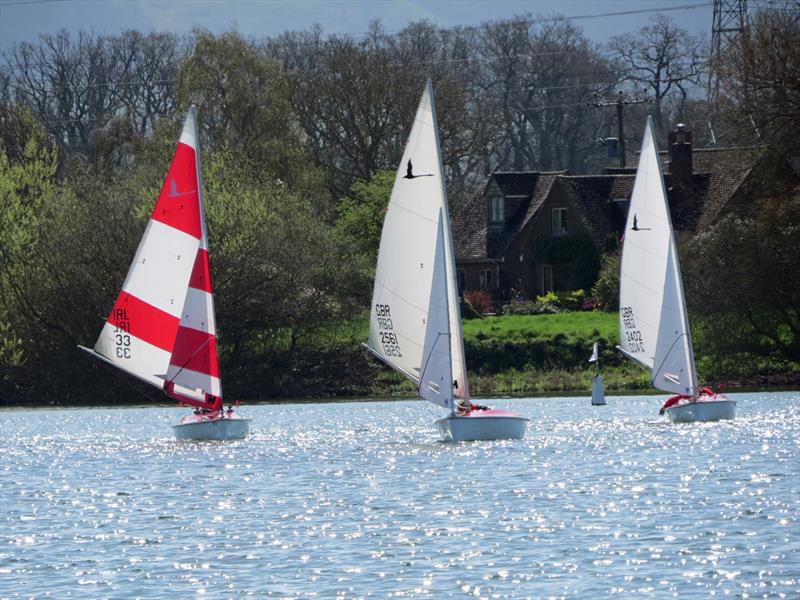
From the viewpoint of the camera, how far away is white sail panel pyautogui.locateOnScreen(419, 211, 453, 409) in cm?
3444

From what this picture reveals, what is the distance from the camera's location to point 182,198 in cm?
3825

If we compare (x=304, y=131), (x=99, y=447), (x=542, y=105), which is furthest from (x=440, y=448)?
(x=542, y=105)

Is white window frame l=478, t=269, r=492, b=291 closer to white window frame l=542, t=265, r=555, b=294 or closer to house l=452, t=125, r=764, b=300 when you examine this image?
house l=452, t=125, r=764, b=300

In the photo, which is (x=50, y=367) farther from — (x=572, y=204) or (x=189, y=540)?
(x=189, y=540)

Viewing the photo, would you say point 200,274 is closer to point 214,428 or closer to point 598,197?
point 214,428

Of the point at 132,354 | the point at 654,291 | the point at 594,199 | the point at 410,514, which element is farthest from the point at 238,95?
the point at 410,514

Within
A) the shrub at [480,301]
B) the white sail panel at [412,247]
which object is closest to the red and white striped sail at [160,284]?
the white sail panel at [412,247]

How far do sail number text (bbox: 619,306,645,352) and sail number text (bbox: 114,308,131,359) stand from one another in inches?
515

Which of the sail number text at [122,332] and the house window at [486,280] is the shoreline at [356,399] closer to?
the house window at [486,280]

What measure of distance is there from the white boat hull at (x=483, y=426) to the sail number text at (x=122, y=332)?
7.16 m

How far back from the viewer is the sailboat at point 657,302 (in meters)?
→ 42.4

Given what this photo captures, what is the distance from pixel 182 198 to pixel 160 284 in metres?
1.89

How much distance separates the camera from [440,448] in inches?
1419

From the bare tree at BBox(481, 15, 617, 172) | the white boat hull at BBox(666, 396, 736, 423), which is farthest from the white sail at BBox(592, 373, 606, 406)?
the bare tree at BBox(481, 15, 617, 172)
